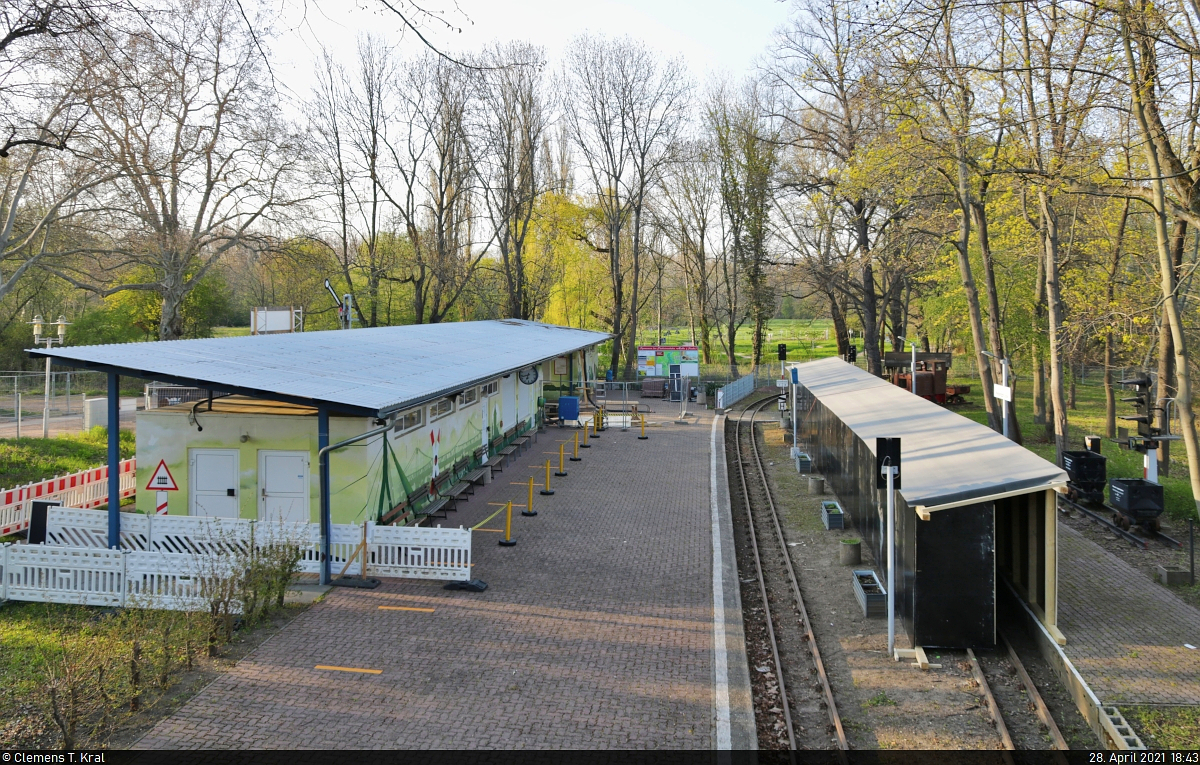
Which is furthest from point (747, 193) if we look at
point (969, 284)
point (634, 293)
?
point (969, 284)

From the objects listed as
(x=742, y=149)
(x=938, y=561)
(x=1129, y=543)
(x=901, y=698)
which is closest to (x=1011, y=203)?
(x=1129, y=543)

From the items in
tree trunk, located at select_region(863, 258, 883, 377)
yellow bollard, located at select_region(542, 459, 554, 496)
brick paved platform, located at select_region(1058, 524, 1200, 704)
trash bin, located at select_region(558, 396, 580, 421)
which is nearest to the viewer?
brick paved platform, located at select_region(1058, 524, 1200, 704)

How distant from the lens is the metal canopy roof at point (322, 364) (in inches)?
436

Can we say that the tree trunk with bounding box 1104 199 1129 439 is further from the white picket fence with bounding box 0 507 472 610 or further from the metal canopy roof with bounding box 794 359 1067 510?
the white picket fence with bounding box 0 507 472 610

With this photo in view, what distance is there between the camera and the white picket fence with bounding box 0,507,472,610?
35.3ft

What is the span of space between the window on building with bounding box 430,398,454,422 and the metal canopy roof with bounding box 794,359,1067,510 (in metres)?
8.36

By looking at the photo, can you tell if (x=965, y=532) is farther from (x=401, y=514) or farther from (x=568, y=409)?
(x=568, y=409)

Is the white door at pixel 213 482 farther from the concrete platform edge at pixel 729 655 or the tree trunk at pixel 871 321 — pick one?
the tree trunk at pixel 871 321

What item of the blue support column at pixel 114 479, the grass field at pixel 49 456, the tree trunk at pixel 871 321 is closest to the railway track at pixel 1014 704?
the blue support column at pixel 114 479

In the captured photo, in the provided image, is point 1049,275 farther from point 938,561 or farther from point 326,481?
point 326,481

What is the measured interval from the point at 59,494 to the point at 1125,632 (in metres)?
17.7

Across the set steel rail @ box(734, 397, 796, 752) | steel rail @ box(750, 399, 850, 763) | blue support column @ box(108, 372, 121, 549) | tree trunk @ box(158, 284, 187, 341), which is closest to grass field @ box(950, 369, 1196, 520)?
steel rail @ box(750, 399, 850, 763)

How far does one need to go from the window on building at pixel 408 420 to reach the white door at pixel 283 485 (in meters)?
1.70

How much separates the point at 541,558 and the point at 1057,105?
624 inches
